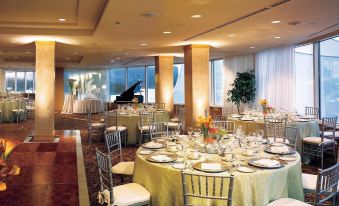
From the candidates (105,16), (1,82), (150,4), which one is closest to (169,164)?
(150,4)

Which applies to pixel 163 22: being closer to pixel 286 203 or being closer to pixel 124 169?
pixel 124 169

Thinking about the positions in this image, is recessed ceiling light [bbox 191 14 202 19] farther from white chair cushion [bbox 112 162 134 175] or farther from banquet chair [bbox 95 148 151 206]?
banquet chair [bbox 95 148 151 206]

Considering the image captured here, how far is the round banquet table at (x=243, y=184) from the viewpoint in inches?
117

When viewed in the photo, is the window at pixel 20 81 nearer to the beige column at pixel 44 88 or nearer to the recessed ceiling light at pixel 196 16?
the beige column at pixel 44 88

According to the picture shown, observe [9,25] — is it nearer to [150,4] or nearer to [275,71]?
[150,4]

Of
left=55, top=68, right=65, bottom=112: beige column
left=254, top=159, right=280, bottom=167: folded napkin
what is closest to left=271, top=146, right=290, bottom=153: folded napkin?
left=254, top=159, right=280, bottom=167: folded napkin

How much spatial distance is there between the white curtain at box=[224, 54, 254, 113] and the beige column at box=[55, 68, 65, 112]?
11602mm

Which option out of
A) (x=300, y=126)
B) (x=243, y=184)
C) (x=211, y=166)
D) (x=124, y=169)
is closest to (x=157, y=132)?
(x=124, y=169)

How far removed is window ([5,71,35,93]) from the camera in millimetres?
22656

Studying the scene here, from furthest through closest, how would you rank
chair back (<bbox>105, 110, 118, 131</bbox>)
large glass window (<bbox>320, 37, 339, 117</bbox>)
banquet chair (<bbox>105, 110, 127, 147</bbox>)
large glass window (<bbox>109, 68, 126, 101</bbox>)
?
large glass window (<bbox>109, 68, 126, 101</bbox>), large glass window (<bbox>320, 37, 339, 117</bbox>), chair back (<bbox>105, 110, 118, 131</bbox>), banquet chair (<bbox>105, 110, 127, 147</bbox>)

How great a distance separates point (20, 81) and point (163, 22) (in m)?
19.5

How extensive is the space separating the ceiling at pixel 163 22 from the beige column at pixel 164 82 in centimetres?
312

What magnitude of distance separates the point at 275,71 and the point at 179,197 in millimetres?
8904

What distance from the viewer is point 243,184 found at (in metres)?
2.97
